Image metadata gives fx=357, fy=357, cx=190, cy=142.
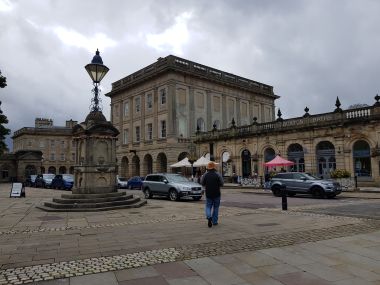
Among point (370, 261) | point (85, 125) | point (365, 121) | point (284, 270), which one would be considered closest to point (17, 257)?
point (284, 270)

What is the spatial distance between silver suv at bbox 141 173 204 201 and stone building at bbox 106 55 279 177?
2165cm

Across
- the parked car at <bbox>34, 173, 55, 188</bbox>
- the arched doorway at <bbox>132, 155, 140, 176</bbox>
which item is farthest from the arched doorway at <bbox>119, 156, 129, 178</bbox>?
the parked car at <bbox>34, 173, 55, 188</bbox>

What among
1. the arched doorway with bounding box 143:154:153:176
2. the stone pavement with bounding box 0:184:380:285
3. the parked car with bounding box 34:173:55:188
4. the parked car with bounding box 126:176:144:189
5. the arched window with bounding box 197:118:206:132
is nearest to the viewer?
the stone pavement with bounding box 0:184:380:285

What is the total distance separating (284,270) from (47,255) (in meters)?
4.38

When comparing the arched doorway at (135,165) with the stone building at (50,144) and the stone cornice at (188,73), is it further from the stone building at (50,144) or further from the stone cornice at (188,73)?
the stone building at (50,144)

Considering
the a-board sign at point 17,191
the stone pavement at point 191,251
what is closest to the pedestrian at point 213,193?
the stone pavement at point 191,251

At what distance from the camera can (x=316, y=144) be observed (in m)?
31.9

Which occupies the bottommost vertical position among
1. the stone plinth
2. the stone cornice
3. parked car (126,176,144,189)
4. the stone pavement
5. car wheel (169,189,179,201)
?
the stone pavement

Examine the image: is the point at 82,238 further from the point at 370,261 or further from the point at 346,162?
the point at 346,162

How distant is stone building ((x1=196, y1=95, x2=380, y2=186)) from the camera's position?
28.6 metres

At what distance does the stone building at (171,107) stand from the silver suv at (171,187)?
2165cm

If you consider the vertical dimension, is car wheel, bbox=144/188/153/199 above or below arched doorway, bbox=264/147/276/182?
below

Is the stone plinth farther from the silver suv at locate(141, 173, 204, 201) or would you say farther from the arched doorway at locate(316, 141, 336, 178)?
the arched doorway at locate(316, 141, 336, 178)

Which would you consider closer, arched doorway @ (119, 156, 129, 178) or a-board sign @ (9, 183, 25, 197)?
a-board sign @ (9, 183, 25, 197)
